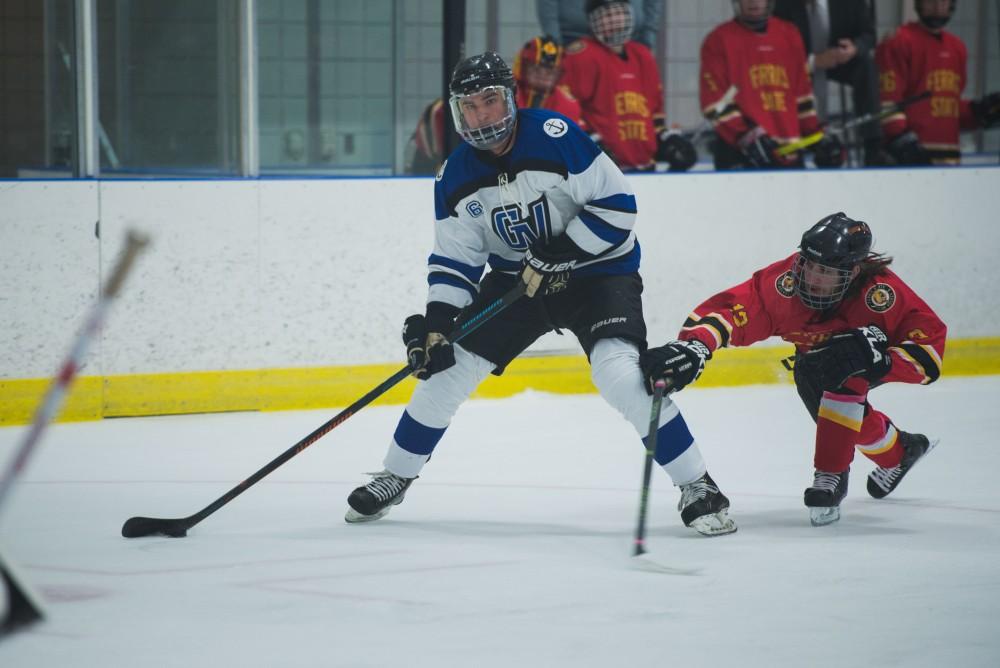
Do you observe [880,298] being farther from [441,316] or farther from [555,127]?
[441,316]

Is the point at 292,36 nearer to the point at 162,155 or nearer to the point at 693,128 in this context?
the point at 162,155

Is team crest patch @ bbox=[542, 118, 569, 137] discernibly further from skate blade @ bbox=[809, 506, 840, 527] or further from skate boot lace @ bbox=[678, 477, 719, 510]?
skate blade @ bbox=[809, 506, 840, 527]

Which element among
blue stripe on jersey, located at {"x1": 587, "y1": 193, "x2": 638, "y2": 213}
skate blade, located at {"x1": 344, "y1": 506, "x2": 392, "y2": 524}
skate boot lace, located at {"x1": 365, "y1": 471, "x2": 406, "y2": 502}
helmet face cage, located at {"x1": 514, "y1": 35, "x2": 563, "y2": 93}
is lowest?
skate blade, located at {"x1": 344, "y1": 506, "x2": 392, "y2": 524}

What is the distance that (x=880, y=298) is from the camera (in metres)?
3.12

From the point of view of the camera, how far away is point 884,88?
5828mm

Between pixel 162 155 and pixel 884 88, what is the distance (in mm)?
2889

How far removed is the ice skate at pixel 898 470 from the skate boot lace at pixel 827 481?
32 cm

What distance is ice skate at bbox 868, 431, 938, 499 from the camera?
3383 millimetres

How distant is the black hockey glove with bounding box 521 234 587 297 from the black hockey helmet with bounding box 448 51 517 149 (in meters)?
0.24

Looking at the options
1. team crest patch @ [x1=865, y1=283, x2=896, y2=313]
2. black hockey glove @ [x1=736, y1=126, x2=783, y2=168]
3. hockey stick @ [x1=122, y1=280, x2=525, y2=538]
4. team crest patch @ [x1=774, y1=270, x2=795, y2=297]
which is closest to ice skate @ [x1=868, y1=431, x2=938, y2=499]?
team crest patch @ [x1=865, y1=283, x2=896, y2=313]

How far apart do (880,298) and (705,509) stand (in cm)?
62

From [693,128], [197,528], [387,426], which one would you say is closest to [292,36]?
[387,426]

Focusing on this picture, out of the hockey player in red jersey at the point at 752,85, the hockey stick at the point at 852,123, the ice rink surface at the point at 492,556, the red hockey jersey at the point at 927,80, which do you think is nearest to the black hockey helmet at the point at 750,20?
the hockey player in red jersey at the point at 752,85

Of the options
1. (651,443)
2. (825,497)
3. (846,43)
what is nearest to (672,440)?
(651,443)
